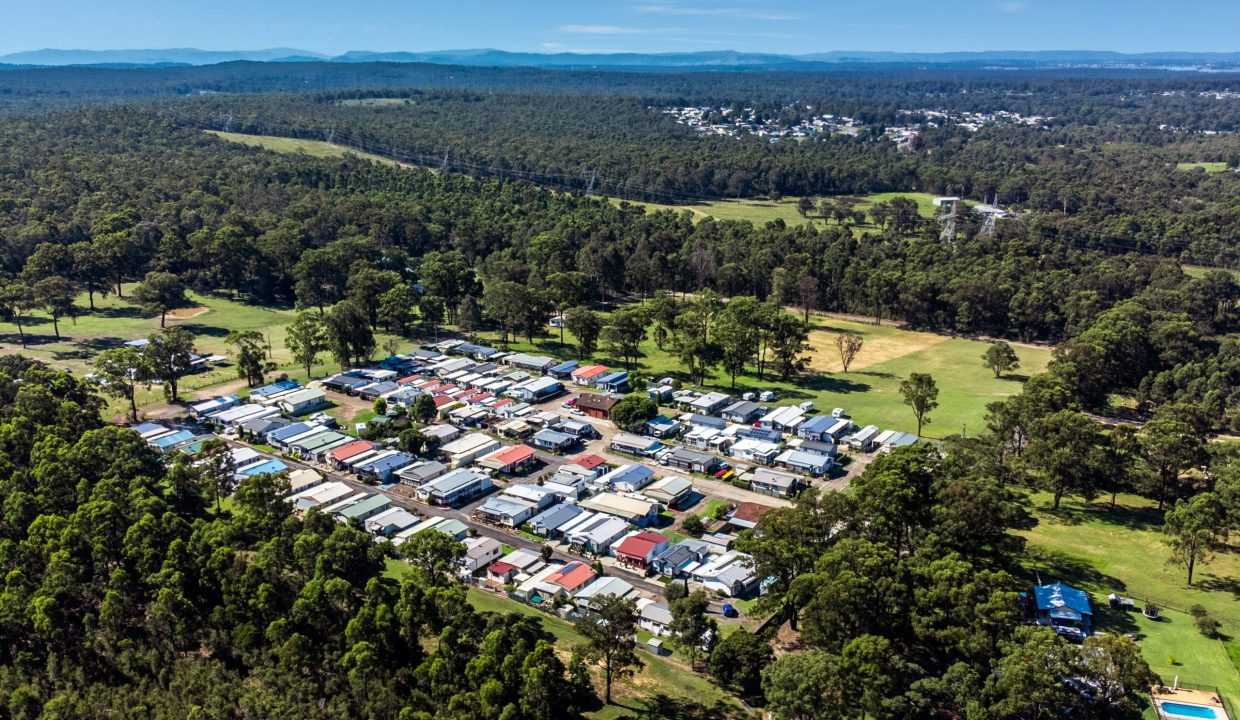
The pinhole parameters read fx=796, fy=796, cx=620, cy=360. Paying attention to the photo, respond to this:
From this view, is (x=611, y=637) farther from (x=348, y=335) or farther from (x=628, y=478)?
(x=348, y=335)

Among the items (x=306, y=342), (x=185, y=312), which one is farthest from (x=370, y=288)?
(x=185, y=312)

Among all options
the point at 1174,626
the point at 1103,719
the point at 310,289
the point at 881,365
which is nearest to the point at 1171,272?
the point at 881,365

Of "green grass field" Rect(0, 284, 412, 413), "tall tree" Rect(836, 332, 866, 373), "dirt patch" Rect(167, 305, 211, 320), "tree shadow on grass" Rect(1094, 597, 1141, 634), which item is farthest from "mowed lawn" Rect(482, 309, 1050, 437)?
"dirt patch" Rect(167, 305, 211, 320)

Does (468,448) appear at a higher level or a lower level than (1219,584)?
higher

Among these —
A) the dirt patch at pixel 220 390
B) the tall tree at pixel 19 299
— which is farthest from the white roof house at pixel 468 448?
the tall tree at pixel 19 299

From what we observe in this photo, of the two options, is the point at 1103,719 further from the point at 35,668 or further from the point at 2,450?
the point at 2,450

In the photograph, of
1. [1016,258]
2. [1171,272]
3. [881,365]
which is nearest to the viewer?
[881,365]

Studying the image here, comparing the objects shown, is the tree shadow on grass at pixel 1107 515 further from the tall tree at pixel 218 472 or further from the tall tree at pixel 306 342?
the tall tree at pixel 306 342

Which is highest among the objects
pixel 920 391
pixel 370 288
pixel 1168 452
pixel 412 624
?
pixel 370 288
